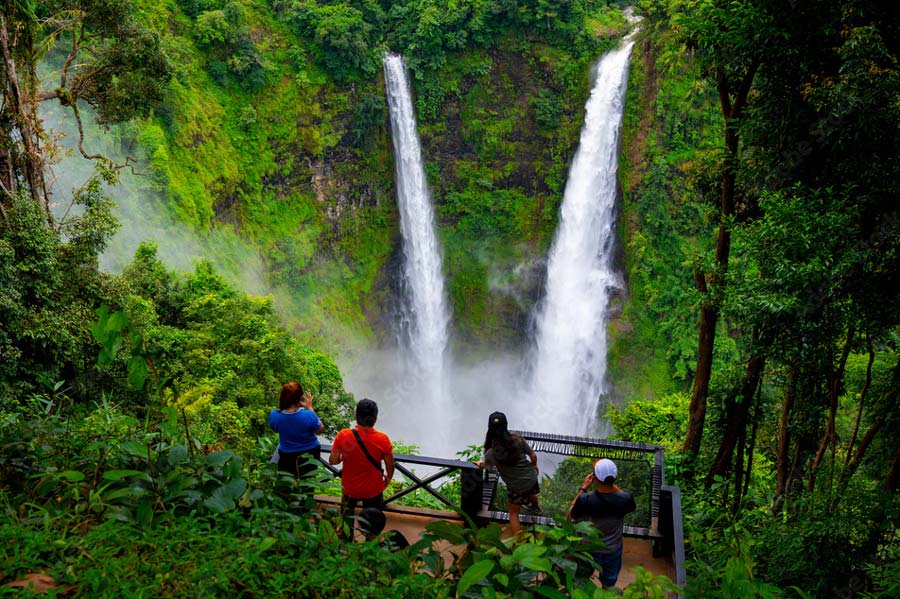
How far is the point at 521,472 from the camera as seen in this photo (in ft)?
15.8

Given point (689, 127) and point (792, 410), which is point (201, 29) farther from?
point (792, 410)

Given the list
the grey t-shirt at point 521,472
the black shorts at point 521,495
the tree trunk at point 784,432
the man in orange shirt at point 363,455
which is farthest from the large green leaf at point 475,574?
the tree trunk at point 784,432

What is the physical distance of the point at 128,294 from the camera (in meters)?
10.8

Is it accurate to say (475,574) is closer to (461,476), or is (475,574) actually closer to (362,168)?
(461,476)

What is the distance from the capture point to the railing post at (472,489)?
472 centimetres

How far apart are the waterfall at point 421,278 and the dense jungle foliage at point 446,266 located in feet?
2.08

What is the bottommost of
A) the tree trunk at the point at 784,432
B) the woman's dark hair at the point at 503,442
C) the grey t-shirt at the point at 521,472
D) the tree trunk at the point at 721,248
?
the grey t-shirt at the point at 521,472

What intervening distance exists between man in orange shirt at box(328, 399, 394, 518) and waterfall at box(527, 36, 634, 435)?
19668mm

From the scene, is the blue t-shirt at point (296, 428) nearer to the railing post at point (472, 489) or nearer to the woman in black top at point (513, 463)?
the railing post at point (472, 489)

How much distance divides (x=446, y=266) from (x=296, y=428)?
2207cm

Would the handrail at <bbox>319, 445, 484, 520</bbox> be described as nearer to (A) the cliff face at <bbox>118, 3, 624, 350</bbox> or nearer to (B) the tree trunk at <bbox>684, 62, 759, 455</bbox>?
(B) the tree trunk at <bbox>684, 62, 759, 455</bbox>

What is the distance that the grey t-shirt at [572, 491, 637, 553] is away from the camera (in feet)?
13.4

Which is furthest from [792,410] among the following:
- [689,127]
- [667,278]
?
[689,127]

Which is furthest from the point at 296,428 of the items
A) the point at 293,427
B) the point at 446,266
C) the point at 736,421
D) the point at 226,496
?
the point at 446,266
